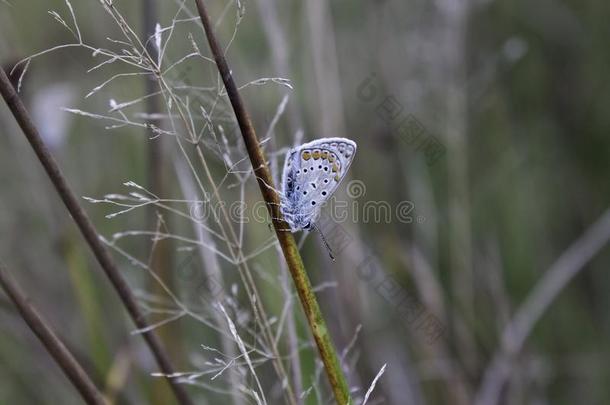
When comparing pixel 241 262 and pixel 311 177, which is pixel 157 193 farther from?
pixel 241 262

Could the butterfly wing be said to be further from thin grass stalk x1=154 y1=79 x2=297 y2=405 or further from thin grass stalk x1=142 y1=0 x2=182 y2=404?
thin grass stalk x1=142 y1=0 x2=182 y2=404

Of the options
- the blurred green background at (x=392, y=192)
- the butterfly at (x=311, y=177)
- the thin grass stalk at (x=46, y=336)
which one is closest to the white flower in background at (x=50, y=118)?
the blurred green background at (x=392, y=192)

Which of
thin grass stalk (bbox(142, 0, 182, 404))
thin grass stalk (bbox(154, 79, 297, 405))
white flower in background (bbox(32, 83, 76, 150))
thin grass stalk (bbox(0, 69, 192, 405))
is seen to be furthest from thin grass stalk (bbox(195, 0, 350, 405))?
white flower in background (bbox(32, 83, 76, 150))

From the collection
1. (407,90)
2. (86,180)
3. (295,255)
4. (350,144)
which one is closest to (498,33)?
(407,90)

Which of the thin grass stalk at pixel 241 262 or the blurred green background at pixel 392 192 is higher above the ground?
the thin grass stalk at pixel 241 262

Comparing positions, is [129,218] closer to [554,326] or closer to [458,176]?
[458,176]

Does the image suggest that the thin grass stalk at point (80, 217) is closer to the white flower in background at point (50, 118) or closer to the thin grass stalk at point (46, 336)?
the thin grass stalk at point (46, 336)

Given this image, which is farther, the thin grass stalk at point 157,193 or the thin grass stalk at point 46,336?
the thin grass stalk at point 157,193
